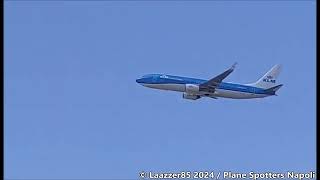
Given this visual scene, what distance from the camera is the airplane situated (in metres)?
79.8

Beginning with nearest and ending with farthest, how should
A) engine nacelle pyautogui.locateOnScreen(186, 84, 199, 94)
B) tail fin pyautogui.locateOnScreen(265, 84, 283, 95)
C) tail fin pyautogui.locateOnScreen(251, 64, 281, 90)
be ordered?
1. engine nacelle pyautogui.locateOnScreen(186, 84, 199, 94)
2. tail fin pyautogui.locateOnScreen(265, 84, 283, 95)
3. tail fin pyautogui.locateOnScreen(251, 64, 281, 90)

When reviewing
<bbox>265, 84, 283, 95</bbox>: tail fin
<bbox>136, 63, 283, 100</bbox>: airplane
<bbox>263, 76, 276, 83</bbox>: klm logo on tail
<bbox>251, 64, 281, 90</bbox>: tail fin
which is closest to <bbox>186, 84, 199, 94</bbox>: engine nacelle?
<bbox>136, 63, 283, 100</bbox>: airplane

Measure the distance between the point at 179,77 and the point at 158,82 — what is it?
262 cm

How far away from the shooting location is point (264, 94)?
85.0 m

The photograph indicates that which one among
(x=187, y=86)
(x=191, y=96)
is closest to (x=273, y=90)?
(x=191, y=96)

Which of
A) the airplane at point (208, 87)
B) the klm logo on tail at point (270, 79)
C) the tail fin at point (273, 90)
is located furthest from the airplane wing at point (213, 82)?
the klm logo on tail at point (270, 79)

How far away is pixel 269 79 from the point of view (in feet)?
297

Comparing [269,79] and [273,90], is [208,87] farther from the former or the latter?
[269,79]

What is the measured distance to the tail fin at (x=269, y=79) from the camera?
87.6 meters

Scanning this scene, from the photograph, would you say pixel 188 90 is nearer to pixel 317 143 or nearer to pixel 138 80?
pixel 138 80

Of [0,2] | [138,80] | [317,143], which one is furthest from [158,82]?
[317,143]

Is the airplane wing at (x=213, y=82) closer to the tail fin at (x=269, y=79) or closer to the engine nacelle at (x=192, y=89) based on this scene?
the engine nacelle at (x=192, y=89)

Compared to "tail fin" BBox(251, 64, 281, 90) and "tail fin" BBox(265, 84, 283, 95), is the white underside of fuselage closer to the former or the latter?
"tail fin" BBox(265, 84, 283, 95)

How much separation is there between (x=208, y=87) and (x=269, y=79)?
44.3 ft
